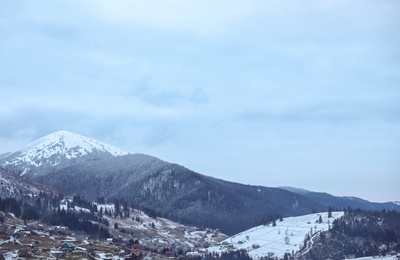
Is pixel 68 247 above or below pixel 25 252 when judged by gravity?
above

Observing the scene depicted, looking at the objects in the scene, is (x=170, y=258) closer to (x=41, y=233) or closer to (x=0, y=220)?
(x=41, y=233)

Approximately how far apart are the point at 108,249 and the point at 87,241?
17.4m

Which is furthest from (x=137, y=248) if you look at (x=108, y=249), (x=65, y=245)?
(x=65, y=245)

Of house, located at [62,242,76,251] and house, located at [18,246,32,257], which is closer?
house, located at [18,246,32,257]

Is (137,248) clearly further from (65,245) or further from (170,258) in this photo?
(65,245)

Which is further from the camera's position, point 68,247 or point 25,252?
point 68,247

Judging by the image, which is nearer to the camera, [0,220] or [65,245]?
[65,245]

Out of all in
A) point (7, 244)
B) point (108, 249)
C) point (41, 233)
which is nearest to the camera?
point (7, 244)

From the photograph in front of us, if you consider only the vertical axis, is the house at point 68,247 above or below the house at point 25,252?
above

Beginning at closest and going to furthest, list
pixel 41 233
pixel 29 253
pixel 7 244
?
pixel 29 253 → pixel 7 244 → pixel 41 233

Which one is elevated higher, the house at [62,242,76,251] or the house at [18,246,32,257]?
the house at [62,242,76,251]

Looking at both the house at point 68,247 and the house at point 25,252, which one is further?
the house at point 68,247

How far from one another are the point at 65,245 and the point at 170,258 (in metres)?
40.7

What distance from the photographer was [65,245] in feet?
557
